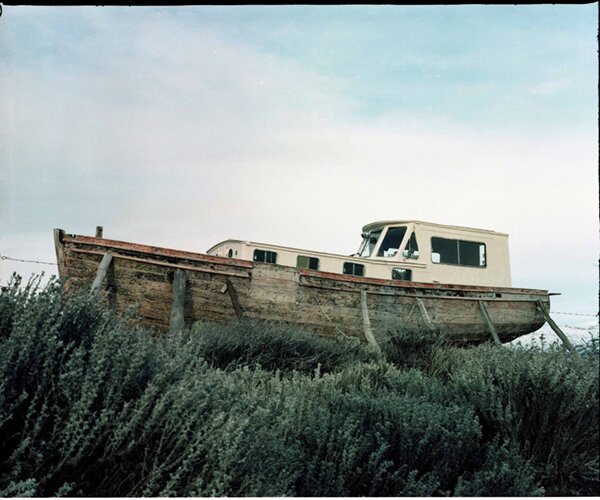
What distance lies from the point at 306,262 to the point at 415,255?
234 centimetres

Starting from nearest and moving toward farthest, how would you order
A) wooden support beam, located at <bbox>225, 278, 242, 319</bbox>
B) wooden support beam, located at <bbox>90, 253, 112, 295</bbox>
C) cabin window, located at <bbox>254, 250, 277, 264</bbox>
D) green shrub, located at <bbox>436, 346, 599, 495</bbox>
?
green shrub, located at <bbox>436, 346, 599, 495</bbox> → wooden support beam, located at <bbox>90, 253, 112, 295</bbox> → wooden support beam, located at <bbox>225, 278, 242, 319</bbox> → cabin window, located at <bbox>254, 250, 277, 264</bbox>

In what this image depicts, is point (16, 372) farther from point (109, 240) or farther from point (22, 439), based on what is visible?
point (109, 240)

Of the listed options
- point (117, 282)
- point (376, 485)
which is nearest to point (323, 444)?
point (376, 485)

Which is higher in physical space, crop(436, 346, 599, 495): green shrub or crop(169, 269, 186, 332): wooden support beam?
crop(169, 269, 186, 332): wooden support beam

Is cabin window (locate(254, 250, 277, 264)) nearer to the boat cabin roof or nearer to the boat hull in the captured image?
the boat hull

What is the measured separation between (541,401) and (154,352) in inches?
93.6

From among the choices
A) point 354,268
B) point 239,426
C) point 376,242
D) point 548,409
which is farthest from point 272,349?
point 376,242

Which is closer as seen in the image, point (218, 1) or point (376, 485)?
point (218, 1)

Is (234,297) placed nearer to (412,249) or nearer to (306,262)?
(306,262)

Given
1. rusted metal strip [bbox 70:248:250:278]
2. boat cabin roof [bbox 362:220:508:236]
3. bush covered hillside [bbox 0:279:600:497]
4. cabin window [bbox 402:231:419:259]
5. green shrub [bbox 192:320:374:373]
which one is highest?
boat cabin roof [bbox 362:220:508:236]

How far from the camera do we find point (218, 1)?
229cm

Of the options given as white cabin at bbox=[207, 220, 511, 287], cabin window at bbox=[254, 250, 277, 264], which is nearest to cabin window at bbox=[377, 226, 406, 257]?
white cabin at bbox=[207, 220, 511, 287]

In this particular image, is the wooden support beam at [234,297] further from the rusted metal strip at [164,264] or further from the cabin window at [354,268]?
the cabin window at [354,268]

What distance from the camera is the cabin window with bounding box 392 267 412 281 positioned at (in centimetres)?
1062
